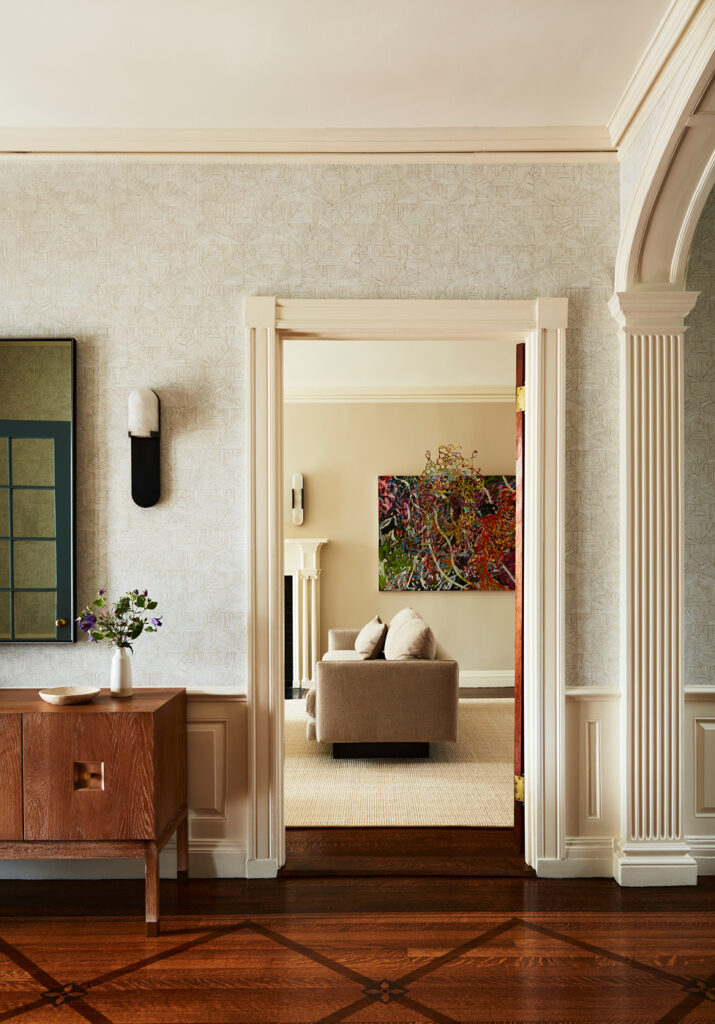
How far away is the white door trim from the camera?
10.6ft

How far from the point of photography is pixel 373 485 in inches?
303

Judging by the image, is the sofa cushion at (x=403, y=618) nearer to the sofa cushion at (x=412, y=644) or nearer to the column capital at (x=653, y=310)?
the sofa cushion at (x=412, y=644)

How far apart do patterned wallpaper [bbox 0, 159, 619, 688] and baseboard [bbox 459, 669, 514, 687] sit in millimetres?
4457

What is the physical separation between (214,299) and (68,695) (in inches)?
64.9

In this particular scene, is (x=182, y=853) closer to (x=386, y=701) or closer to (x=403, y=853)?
(x=403, y=853)

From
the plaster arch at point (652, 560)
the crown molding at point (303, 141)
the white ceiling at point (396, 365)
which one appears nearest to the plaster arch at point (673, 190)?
the plaster arch at point (652, 560)

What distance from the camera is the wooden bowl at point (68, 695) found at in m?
2.85

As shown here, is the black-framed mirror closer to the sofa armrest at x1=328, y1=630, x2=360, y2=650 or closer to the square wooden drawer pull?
the square wooden drawer pull

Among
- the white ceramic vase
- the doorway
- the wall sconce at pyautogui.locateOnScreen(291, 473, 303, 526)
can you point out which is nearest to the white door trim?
the white ceramic vase

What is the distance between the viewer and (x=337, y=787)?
4426 millimetres

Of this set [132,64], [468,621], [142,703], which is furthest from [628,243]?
[468,621]

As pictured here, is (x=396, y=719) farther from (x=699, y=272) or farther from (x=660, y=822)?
(x=699, y=272)

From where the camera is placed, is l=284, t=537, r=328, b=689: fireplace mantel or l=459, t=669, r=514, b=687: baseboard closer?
l=284, t=537, r=328, b=689: fireplace mantel

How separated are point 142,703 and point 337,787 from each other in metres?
1.86
